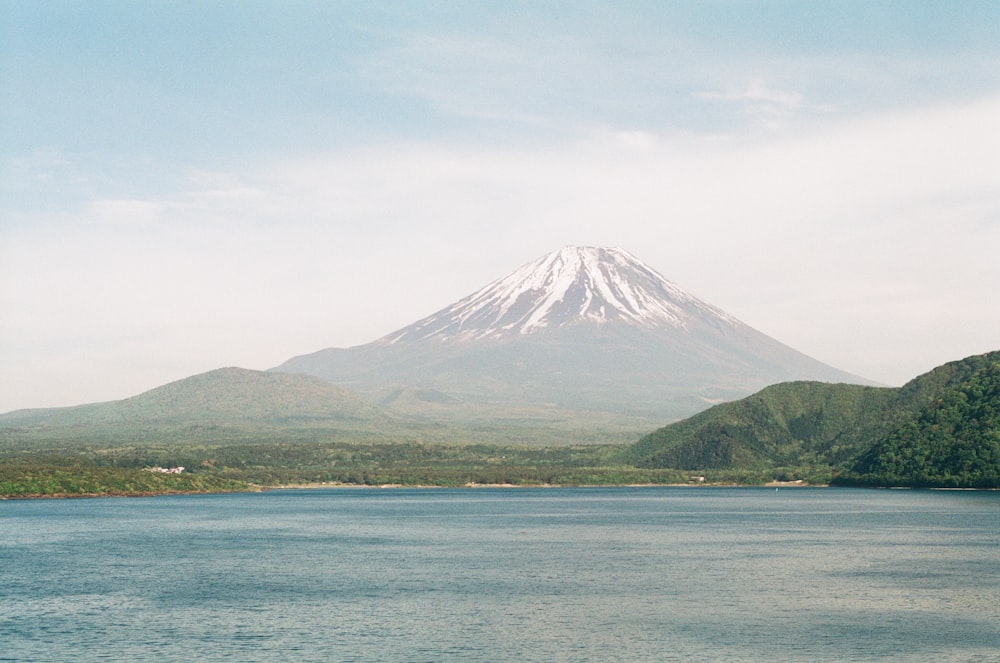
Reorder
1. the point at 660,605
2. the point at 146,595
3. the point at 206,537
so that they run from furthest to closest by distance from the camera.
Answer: the point at 206,537, the point at 146,595, the point at 660,605

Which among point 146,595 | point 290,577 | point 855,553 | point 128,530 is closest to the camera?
point 146,595

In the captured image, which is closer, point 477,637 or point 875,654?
point 875,654

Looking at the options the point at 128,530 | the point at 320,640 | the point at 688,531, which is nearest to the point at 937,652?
the point at 320,640

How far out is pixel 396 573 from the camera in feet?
341

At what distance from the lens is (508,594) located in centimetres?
8906

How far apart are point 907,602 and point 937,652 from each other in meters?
19.0

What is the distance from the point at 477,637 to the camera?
70.1 metres

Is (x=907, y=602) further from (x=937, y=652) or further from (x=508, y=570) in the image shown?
(x=508, y=570)

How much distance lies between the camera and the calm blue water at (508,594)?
220 feet

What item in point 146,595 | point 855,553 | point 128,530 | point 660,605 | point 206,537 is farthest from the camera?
point 128,530

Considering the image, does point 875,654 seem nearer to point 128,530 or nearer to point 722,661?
point 722,661

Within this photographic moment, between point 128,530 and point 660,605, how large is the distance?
326 ft

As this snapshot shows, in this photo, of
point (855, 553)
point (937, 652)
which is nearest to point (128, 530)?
point (855, 553)

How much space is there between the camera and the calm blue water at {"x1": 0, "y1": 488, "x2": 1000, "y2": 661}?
6694 cm
